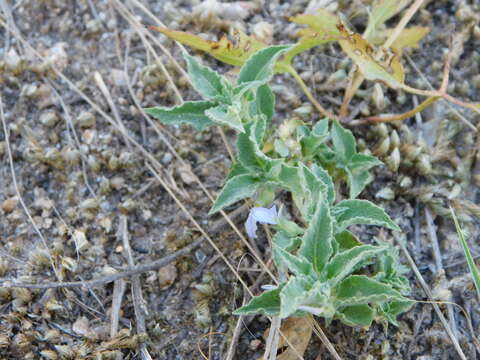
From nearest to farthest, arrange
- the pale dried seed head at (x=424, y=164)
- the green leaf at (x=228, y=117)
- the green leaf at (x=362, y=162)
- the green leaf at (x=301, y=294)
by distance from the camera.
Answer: the green leaf at (x=301, y=294) < the green leaf at (x=228, y=117) < the green leaf at (x=362, y=162) < the pale dried seed head at (x=424, y=164)

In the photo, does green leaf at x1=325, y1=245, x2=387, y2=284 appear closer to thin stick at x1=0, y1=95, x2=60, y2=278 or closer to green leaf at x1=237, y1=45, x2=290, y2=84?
green leaf at x1=237, y1=45, x2=290, y2=84

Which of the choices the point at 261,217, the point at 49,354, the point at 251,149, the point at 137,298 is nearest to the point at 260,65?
the point at 251,149

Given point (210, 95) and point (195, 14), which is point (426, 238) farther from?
point (195, 14)

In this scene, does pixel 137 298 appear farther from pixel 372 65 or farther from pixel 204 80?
pixel 372 65

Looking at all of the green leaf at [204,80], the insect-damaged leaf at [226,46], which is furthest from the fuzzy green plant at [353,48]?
the green leaf at [204,80]

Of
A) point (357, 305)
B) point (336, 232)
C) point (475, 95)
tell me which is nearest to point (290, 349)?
point (357, 305)

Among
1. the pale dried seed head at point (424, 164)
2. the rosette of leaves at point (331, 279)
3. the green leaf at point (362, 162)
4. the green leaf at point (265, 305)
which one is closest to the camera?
the rosette of leaves at point (331, 279)

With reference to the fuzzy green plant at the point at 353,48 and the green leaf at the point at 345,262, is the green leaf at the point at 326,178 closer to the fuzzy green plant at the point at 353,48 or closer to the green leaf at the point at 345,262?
the green leaf at the point at 345,262
